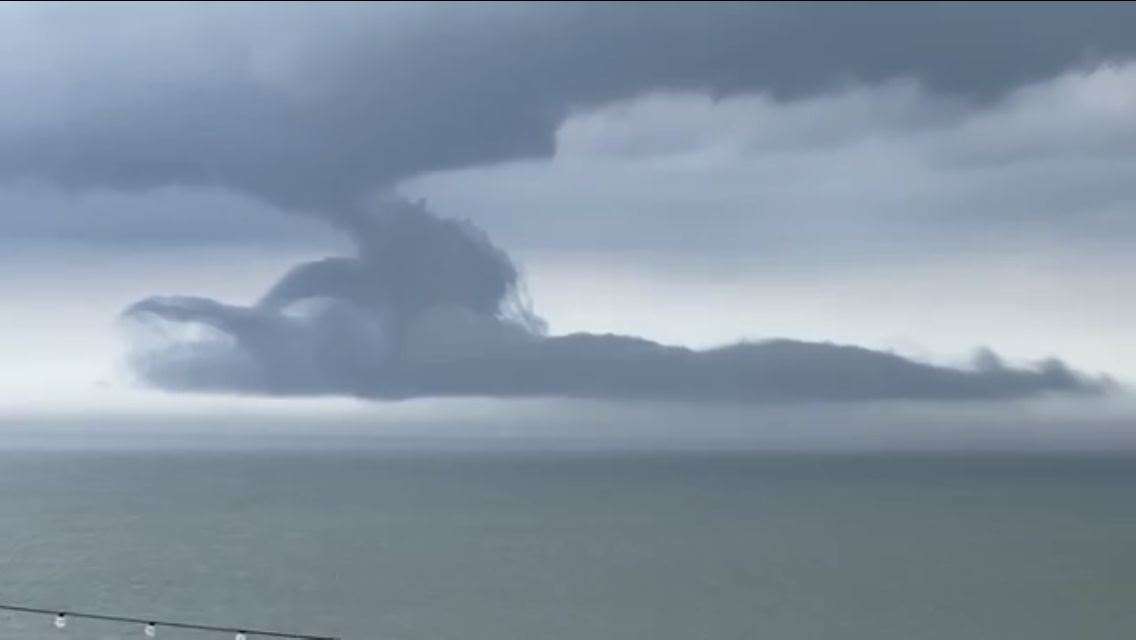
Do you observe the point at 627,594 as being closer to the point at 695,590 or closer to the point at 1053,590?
the point at 695,590

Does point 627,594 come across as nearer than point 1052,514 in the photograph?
Yes

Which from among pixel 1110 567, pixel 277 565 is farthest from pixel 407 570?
pixel 1110 567

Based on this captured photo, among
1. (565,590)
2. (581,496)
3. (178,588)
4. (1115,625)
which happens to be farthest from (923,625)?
(581,496)

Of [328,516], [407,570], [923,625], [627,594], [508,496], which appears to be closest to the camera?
[923,625]

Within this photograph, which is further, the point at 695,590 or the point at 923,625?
the point at 695,590

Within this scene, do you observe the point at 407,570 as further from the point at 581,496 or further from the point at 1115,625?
the point at 581,496

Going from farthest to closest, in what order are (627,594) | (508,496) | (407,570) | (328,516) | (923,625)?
(508,496)
(328,516)
(407,570)
(627,594)
(923,625)
